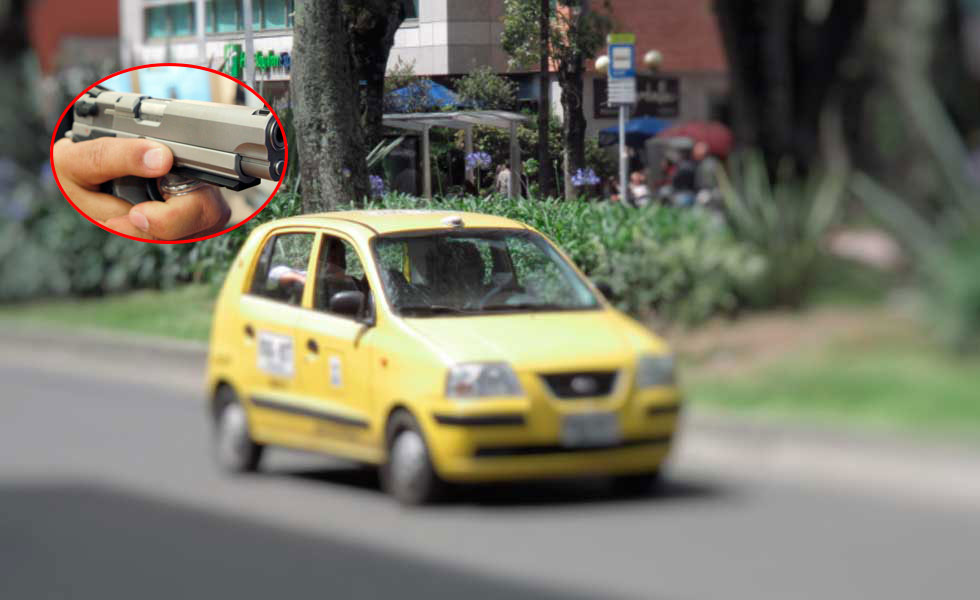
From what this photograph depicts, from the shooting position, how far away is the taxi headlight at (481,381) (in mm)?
5338

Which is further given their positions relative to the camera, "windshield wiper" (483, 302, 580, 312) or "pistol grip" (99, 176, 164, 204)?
"windshield wiper" (483, 302, 580, 312)

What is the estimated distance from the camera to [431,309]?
6.04 m

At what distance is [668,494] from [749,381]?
1599mm

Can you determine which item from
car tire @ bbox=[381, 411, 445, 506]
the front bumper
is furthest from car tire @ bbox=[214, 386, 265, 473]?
the front bumper

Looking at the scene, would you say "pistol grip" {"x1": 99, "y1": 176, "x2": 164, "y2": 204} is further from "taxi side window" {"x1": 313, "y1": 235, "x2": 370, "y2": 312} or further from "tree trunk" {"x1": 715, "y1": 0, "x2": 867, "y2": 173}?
"taxi side window" {"x1": 313, "y1": 235, "x2": 370, "y2": 312}

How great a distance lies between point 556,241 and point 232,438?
1.74 meters

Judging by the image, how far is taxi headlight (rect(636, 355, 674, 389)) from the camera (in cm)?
470

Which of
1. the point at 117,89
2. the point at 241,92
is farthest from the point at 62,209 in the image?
the point at 241,92

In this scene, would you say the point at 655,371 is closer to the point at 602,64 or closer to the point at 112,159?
the point at 602,64

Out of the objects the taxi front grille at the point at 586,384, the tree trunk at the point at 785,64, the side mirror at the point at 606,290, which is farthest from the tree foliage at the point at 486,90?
the tree trunk at the point at 785,64

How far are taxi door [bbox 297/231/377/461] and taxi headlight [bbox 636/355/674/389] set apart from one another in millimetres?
1122

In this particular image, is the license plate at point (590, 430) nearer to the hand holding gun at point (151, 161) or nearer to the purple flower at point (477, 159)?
the purple flower at point (477, 159)

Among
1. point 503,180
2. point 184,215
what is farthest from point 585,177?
point 184,215

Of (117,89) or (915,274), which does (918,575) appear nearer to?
(915,274)
